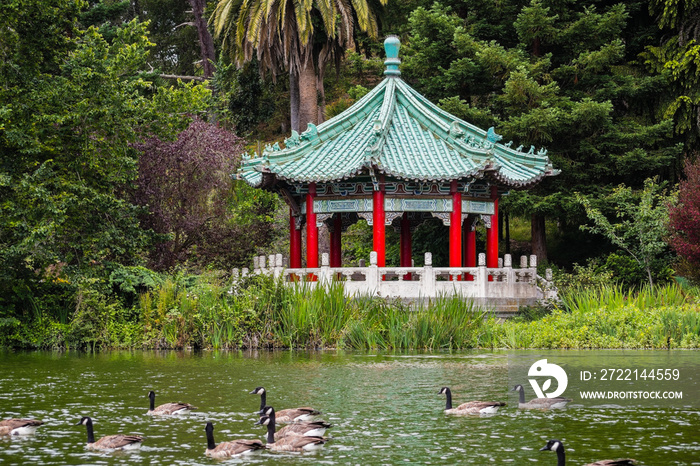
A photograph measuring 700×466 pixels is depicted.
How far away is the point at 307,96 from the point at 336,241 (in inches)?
323

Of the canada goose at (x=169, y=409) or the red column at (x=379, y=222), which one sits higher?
the red column at (x=379, y=222)

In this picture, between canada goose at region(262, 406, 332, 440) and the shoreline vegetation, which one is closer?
canada goose at region(262, 406, 332, 440)

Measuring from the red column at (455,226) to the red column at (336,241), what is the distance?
5.10 m

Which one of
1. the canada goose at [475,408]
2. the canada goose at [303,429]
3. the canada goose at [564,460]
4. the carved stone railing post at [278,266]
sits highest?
the carved stone railing post at [278,266]

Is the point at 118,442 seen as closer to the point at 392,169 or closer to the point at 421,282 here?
the point at 421,282

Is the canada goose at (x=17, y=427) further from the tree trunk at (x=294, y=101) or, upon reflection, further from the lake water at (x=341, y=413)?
the tree trunk at (x=294, y=101)

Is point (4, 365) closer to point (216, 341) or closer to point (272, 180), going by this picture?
point (216, 341)

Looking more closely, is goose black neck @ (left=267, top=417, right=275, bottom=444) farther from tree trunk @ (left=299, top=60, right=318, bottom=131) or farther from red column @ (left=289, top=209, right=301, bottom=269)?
tree trunk @ (left=299, top=60, right=318, bottom=131)

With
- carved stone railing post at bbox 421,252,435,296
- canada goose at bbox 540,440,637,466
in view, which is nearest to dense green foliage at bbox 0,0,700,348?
carved stone railing post at bbox 421,252,435,296

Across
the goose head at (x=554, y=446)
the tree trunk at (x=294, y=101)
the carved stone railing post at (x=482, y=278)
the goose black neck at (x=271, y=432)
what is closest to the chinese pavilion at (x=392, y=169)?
the carved stone railing post at (x=482, y=278)

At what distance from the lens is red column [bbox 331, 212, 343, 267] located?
33.8m

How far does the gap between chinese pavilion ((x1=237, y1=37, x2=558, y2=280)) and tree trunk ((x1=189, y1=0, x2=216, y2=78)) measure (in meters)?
22.1

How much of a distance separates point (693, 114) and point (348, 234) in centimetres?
1655

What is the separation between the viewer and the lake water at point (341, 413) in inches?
500
